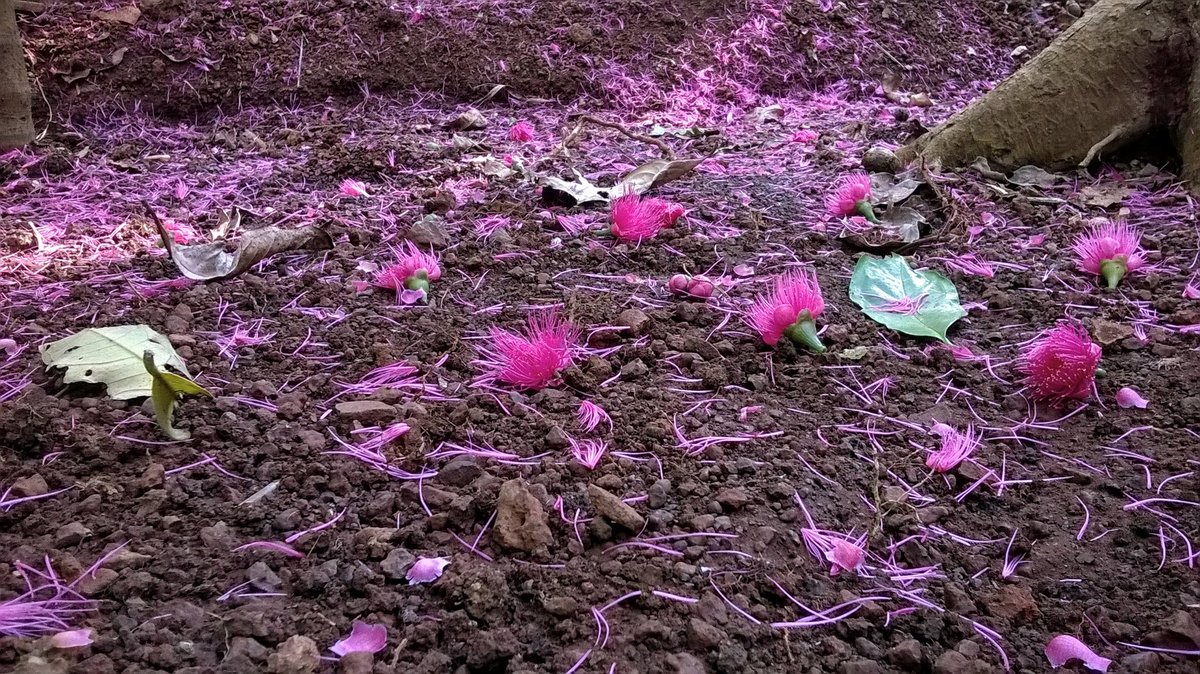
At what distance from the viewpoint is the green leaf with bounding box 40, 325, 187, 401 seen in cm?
158

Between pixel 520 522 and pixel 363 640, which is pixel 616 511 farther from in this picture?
pixel 363 640

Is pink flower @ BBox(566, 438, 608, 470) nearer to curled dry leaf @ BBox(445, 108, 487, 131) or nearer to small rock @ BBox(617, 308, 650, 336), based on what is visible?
small rock @ BBox(617, 308, 650, 336)

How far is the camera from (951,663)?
3.39ft

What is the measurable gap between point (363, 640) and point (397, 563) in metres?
0.14

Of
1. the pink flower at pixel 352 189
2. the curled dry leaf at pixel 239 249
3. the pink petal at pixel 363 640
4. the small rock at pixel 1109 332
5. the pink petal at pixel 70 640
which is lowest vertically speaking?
the pink flower at pixel 352 189

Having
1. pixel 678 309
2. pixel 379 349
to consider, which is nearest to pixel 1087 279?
pixel 678 309

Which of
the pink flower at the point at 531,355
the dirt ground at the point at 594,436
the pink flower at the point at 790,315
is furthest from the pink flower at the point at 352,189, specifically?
the pink flower at the point at 790,315

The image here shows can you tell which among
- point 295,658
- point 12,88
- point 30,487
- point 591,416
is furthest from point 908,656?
point 12,88

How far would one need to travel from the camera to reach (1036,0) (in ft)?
18.3

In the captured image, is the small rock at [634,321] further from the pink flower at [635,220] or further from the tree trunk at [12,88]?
the tree trunk at [12,88]

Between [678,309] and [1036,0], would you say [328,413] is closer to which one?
[678,309]

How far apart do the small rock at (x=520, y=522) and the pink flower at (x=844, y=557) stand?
46 centimetres

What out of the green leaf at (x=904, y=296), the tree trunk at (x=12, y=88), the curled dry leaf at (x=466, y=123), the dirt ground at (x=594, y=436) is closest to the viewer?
the dirt ground at (x=594, y=436)

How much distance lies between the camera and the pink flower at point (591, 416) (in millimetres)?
1493
